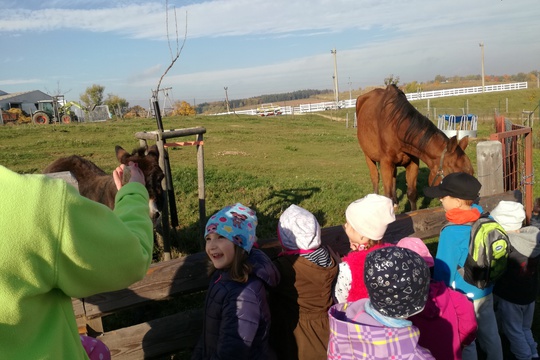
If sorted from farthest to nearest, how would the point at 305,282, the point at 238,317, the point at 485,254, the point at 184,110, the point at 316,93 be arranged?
1. the point at 316,93
2. the point at 184,110
3. the point at 485,254
4. the point at 305,282
5. the point at 238,317

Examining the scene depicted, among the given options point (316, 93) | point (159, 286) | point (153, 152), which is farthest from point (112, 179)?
point (316, 93)

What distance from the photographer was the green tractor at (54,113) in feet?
107

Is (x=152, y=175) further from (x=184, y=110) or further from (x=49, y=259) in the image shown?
(x=184, y=110)

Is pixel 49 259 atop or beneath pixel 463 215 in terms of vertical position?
atop

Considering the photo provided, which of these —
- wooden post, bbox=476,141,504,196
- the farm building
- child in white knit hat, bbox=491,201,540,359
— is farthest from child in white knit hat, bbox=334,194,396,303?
the farm building

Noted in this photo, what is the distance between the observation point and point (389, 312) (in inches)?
80.9

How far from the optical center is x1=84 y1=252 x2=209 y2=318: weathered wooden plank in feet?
9.96

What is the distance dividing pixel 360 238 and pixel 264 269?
71cm

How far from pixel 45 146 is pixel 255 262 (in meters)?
16.4

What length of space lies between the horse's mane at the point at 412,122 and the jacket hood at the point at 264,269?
17.3 ft

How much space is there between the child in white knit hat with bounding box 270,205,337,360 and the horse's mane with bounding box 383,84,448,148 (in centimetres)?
499

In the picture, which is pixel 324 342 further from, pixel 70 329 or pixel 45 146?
pixel 45 146

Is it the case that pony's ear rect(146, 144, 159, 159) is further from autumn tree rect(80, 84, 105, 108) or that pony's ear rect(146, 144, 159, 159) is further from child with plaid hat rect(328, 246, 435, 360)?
autumn tree rect(80, 84, 105, 108)

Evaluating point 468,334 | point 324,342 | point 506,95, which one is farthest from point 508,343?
point 506,95
